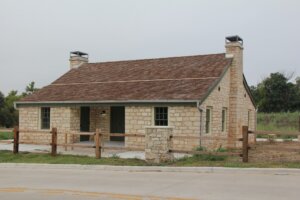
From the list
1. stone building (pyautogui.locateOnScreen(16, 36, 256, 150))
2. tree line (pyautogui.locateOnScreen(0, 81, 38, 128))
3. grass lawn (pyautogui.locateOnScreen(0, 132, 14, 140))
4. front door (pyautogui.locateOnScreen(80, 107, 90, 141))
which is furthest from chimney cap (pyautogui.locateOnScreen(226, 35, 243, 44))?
tree line (pyautogui.locateOnScreen(0, 81, 38, 128))

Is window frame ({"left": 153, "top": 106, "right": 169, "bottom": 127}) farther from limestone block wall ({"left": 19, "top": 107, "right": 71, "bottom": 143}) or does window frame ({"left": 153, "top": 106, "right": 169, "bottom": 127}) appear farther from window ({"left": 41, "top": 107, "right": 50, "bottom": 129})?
window ({"left": 41, "top": 107, "right": 50, "bottom": 129})

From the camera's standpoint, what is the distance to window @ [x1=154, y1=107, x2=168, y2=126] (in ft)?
61.9

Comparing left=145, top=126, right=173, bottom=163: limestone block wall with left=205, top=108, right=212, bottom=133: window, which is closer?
left=145, top=126, right=173, bottom=163: limestone block wall

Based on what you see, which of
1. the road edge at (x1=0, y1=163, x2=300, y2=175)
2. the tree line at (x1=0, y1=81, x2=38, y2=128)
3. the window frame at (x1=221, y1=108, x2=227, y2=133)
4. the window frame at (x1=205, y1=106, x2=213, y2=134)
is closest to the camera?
the road edge at (x1=0, y1=163, x2=300, y2=175)

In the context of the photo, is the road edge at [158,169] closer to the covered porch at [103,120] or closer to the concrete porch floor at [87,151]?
the concrete porch floor at [87,151]

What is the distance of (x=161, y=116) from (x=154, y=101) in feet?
2.72

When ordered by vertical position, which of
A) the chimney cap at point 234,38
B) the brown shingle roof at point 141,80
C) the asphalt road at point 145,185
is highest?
the chimney cap at point 234,38

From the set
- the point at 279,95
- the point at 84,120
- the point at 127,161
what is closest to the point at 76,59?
the point at 84,120

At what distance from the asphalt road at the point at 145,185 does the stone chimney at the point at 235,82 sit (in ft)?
32.3

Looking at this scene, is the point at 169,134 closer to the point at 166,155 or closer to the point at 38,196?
the point at 166,155

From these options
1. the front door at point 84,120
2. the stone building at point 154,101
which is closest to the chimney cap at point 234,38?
the stone building at point 154,101

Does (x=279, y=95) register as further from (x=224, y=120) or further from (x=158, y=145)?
(x=158, y=145)

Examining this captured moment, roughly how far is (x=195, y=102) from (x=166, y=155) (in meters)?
4.03

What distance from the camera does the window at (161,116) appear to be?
1888cm
